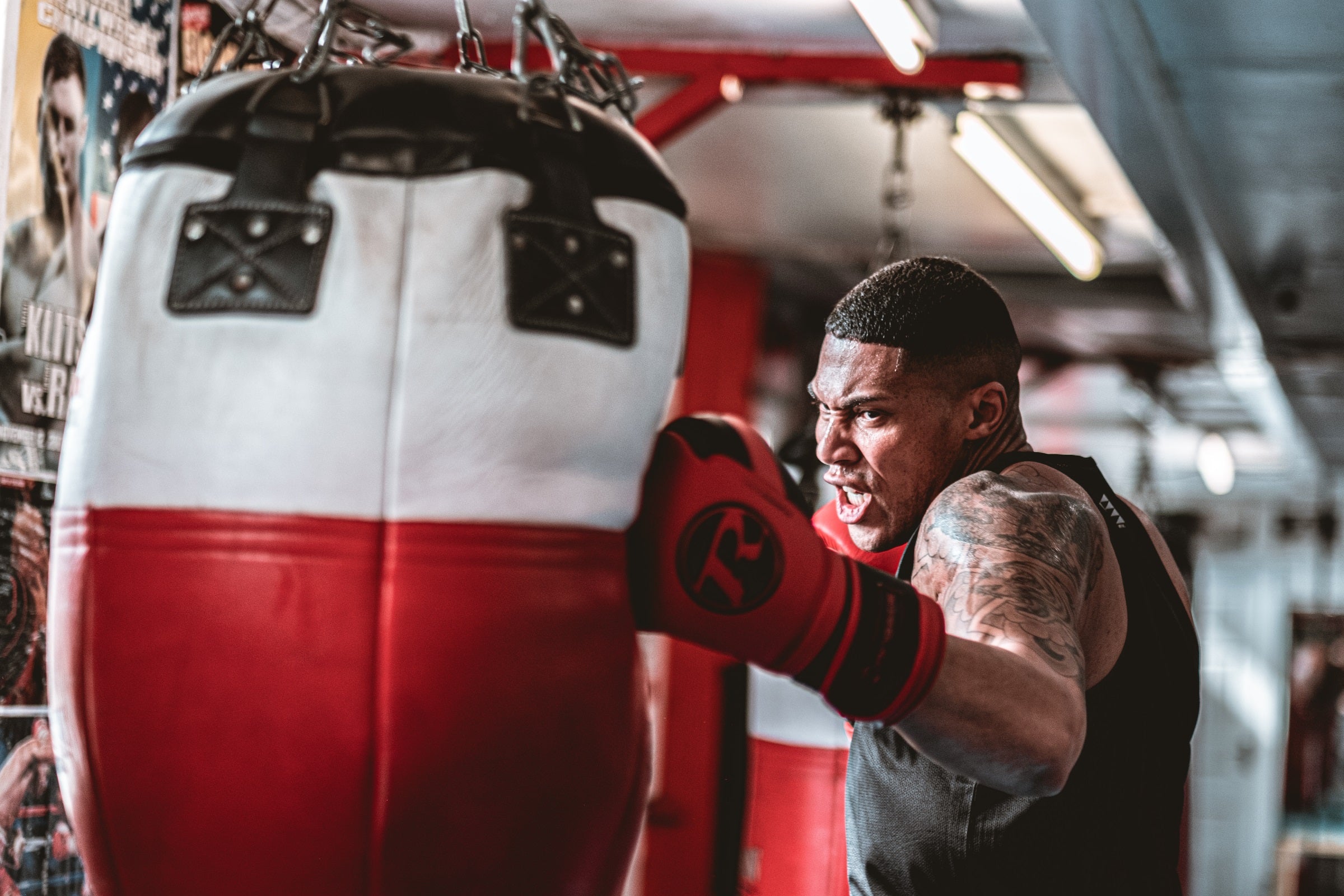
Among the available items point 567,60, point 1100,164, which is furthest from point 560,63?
point 1100,164

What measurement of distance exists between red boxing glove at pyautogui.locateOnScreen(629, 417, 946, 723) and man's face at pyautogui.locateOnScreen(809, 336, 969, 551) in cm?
65

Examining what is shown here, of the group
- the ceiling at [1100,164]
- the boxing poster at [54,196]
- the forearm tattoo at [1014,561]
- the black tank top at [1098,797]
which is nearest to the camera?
the forearm tattoo at [1014,561]

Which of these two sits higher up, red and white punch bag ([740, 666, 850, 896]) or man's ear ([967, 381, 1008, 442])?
man's ear ([967, 381, 1008, 442])

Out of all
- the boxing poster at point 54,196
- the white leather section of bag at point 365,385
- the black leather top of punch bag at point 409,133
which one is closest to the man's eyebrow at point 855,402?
the black leather top of punch bag at point 409,133

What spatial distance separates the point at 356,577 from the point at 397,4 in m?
2.74

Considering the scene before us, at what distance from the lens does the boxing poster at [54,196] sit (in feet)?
8.27

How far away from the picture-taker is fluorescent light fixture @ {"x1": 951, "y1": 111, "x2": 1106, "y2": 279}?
4.36 metres

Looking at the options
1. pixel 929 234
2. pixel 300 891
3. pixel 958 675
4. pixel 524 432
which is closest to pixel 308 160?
pixel 524 432

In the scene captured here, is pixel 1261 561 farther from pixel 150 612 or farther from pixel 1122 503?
pixel 150 612

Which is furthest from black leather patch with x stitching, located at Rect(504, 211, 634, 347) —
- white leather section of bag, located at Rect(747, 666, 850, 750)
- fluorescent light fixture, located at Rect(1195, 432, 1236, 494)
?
fluorescent light fixture, located at Rect(1195, 432, 1236, 494)

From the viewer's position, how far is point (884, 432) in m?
1.88

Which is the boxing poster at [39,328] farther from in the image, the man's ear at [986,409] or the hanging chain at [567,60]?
the man's ear at [986,409]

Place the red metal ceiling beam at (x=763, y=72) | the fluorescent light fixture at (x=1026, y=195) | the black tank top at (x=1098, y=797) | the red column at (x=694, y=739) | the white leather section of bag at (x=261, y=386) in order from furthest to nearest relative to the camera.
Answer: the red column at (x=694, y=739)
the fluorescent light fixture at (x=1026, y=195)
the red metal ceiling beam at (x=763, y=72)
the black tank top at (x=1098, y=797)
the white leather section of bag at (x=261, y=386)

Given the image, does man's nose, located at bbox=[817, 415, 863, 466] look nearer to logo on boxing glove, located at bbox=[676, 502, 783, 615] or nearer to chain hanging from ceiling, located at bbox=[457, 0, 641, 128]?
chain hanging from ceiling, located at bbox=[457, 0, 641, 128]
